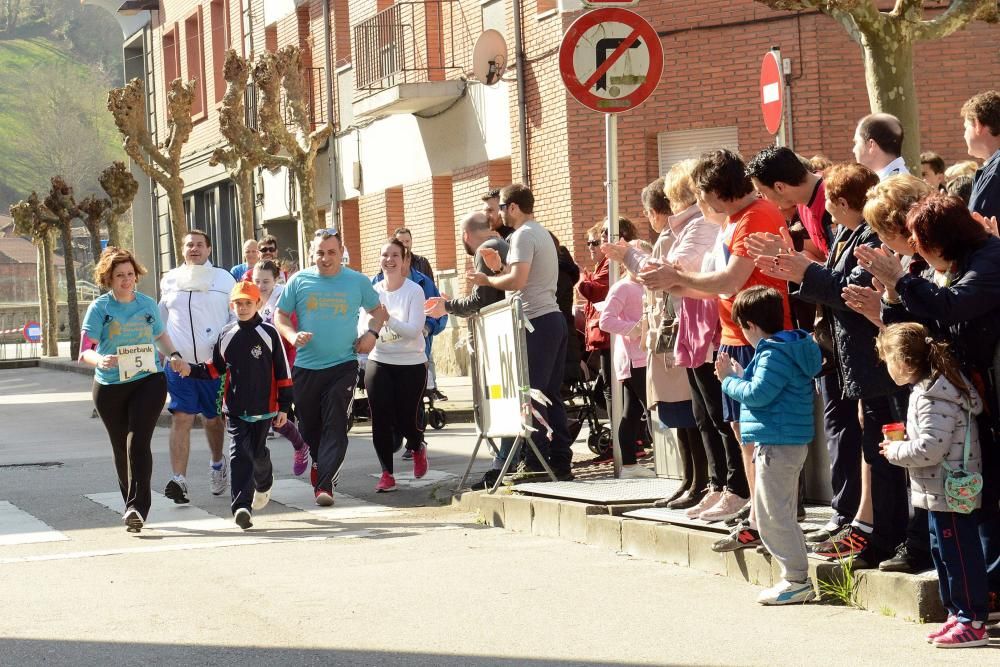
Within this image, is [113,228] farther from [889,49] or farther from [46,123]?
[46,123]

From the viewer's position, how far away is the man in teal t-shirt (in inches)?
468

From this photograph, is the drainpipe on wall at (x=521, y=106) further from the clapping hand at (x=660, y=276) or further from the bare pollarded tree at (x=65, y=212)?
the bare pollarded tree at (x=65, y=212)

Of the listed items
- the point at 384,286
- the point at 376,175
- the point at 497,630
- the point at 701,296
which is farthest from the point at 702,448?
Answer: the point at 376,175

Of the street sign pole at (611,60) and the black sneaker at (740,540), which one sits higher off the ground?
the street sign pole at (611,60)

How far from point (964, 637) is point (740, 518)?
2.12 metres

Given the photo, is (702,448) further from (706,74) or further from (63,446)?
(706,74)

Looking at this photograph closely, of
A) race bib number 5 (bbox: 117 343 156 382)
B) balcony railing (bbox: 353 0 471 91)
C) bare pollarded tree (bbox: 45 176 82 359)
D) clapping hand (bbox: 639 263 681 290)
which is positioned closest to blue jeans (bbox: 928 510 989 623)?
clapping hand (bbox: 639 263 681 290)

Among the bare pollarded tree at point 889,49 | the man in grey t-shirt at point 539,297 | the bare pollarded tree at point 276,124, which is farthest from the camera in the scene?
the bare pollarded tree at point 276,124

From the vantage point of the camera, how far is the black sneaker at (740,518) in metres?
8.15

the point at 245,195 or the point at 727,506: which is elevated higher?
the point at 245,195

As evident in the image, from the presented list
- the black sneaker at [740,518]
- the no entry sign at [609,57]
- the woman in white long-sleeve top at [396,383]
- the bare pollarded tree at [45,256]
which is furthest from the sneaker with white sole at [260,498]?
the bare pollarded tree at [45,256]

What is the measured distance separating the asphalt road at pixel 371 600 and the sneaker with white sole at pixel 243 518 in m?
0.08

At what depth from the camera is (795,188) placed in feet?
25.4

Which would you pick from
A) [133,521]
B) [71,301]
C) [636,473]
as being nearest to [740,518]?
[636,473]
